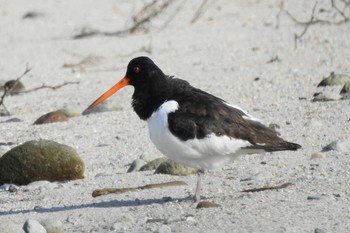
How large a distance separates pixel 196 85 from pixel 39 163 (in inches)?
130

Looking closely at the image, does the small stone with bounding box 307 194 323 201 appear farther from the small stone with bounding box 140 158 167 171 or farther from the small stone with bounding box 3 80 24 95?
the small stone with bounding box 3 80 24 95

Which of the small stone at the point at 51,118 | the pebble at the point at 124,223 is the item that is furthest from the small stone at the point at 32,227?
the small stone at the point at 51,118

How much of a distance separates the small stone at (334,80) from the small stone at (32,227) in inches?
173

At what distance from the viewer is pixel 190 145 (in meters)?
5.41

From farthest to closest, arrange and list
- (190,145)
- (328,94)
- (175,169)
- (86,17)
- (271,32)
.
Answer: (86,17) < (271,32) < (328,94) < (175,169) < (190,145)

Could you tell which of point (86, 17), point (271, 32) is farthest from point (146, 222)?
point (86, 17)

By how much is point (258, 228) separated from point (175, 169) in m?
1.58

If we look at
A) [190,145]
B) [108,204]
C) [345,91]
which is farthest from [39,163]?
[345,91]

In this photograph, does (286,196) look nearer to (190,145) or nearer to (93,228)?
(190,145)

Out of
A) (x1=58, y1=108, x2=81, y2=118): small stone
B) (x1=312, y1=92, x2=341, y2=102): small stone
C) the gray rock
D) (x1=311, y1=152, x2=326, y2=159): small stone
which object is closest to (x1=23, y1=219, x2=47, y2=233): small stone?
the gray rock

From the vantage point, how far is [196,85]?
375 inches

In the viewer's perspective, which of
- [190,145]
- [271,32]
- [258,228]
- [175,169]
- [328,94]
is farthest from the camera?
[271,32]

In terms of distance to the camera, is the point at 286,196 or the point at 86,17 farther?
the point at 86,17

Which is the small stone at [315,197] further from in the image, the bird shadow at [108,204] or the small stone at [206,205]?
the bird shadow at [108,204]
